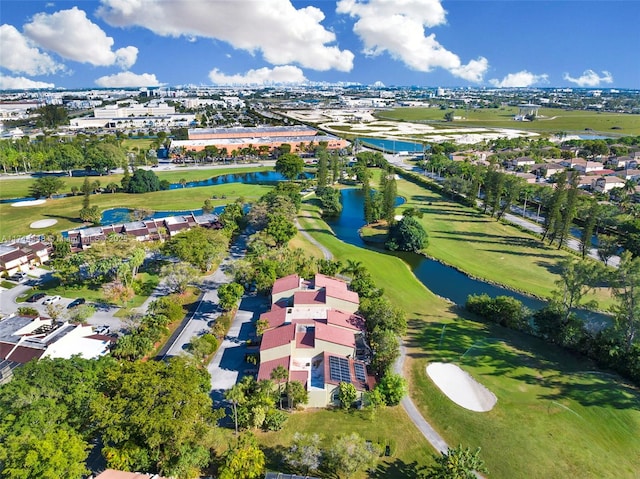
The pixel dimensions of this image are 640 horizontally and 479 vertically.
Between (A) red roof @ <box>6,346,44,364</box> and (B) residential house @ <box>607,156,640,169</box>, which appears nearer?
(A) red roof @ <box>6,346,44,364</box>

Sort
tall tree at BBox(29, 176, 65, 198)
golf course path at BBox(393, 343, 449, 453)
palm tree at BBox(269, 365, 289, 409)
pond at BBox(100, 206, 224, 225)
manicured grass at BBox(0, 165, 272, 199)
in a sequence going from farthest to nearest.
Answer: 1. manicured grass at BBox(0, 165, 272, 199)
2. tall tree at BBox(29, 176, 65, 198)
3. pond at BBox(100, 206, 224, 225)
4. palm tree at BBox(269, 365, 289, 409)
5. golf course path at BBox(393, 343, 449, 453)

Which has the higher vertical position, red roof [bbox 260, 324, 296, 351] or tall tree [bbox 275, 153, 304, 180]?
tall tree [bbox 275, 153, 304, 180]

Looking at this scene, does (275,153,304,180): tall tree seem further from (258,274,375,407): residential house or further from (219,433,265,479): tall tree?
(219,433,265,479): tall tree

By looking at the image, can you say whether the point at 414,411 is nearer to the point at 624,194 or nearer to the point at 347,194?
the point at 347,194

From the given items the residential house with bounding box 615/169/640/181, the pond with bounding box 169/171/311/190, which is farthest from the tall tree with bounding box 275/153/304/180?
the residential house with bounding box 615/169/640/181

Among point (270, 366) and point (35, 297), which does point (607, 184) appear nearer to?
point (270, 366)

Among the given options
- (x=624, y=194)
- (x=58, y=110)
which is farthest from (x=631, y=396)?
(x=58, y=110)

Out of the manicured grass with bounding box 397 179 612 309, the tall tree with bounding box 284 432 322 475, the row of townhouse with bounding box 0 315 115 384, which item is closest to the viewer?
the tall tree with bounding box 284 432 322 475
